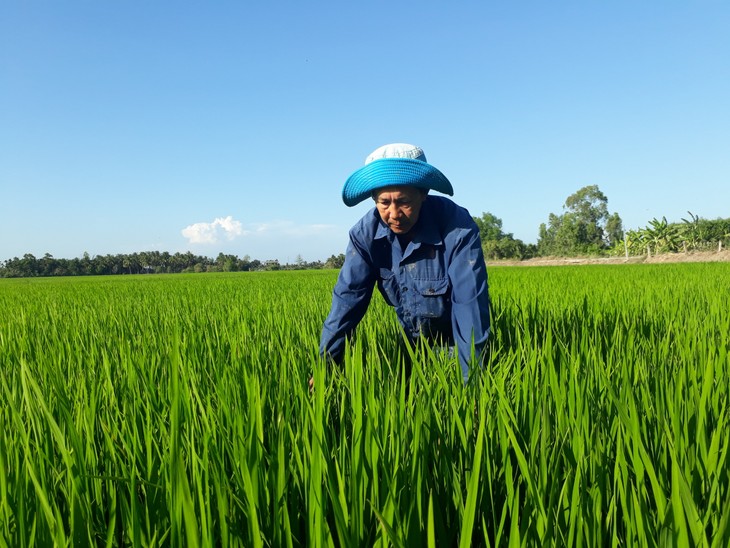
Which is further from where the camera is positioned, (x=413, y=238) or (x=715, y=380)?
(x=413, y=238)

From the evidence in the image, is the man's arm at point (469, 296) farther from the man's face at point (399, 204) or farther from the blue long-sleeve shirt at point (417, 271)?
the man's face at point (399, 204)

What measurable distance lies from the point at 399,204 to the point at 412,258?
0.37 m

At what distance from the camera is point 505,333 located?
Result: 2725 millimetres

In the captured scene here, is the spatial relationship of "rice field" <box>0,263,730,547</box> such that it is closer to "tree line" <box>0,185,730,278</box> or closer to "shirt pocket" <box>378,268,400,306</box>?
"shirt pocket" <box>378,268,400,306</box>

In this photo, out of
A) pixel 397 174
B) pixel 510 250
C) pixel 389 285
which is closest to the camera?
pixel 397 174

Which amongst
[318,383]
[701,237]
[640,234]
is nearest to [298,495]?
[318,383]

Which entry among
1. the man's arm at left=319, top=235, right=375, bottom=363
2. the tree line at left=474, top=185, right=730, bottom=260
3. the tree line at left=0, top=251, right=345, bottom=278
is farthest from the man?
the tree line at left=0, top=251, right=345, bottom=278

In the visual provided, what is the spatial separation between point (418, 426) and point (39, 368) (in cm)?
177

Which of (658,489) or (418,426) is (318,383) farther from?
(658,489)

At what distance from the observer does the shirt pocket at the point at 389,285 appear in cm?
214

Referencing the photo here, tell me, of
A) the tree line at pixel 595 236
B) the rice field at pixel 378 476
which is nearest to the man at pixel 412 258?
the rice field at pixel 378 476

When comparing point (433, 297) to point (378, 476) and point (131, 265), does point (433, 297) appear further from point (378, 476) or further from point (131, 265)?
point (131, 265)

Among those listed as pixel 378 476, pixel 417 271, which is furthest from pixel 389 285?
pixel 378 476

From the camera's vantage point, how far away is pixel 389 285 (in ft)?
7.14
